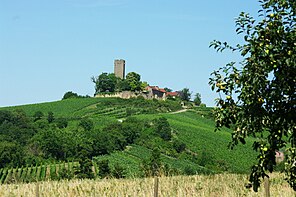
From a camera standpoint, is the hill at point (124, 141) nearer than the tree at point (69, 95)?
Yes

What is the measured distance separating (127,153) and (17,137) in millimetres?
27488

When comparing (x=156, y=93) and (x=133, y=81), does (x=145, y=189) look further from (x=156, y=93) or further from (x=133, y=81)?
(x=156, y=93)

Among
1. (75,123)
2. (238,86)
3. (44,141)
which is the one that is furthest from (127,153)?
(238,86)

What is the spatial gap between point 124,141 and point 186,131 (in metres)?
14.3

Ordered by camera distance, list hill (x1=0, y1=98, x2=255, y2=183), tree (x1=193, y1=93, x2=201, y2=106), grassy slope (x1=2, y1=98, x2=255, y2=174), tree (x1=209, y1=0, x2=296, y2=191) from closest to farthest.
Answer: tree (x1=209, y1=0, x2=296, y2=191) → hill (x1=0, y1=98, x2=255, y2=183) → grassy slope (x1=2, y1=98, x2=255, y2=174) → tree (x1=193, y1=93, x2=201, y2=106)

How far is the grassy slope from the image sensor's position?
80500 mm

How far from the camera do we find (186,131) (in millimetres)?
99312

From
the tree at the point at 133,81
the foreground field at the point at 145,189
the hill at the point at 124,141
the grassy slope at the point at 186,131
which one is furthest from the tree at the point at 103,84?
the foreground field at the point at 145,189

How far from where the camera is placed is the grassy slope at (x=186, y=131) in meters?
80.5

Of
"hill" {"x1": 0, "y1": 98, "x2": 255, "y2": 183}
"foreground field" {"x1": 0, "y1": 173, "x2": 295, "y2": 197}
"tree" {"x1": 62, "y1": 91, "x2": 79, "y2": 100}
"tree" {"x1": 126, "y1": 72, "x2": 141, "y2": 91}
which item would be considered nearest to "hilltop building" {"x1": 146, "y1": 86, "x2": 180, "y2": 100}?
"tree" {"x1": 126, "y1": 72, "x2": 141, "y2": 91}

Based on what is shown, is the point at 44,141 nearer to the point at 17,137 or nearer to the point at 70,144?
the point at 70,144

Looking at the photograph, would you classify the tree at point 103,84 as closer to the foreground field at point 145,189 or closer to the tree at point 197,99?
the tree at point 197,99

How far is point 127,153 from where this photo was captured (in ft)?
281

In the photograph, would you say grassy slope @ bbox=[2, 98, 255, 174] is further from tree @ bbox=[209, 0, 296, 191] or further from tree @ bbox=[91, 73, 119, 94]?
tree @ bbox=[209, 0, 296, 191]
